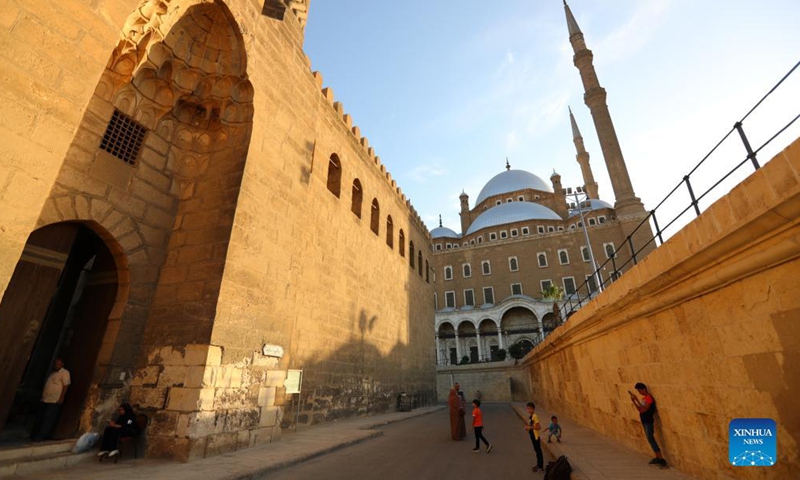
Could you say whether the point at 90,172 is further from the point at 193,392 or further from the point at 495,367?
the point at 495,367

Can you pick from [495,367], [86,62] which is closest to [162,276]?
[86,62]

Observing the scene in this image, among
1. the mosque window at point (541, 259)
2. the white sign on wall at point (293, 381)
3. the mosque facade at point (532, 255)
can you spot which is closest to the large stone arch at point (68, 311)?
the white sign on wall at point (293, 381)

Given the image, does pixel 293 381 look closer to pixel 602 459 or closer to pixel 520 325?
pixel 602 459

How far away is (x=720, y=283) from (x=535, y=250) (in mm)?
40954

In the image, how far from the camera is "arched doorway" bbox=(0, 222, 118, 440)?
496 cm

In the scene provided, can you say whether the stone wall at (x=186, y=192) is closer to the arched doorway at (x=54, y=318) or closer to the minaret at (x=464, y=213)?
the arched doorway at (x=54, y=318)

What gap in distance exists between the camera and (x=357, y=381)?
11312mm

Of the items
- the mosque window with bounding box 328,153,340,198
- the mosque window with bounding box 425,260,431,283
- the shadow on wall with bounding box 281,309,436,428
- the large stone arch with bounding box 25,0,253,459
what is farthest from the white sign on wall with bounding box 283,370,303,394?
the mosque window with bounding box 425,260,431,283

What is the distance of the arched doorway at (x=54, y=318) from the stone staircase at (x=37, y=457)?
1.64 ft

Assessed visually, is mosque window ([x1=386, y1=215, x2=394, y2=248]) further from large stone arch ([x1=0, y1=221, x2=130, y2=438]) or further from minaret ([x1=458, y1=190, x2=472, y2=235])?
minaret ([x1=458, y1=190, x2=472, y2=235])

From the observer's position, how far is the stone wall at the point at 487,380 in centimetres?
2738

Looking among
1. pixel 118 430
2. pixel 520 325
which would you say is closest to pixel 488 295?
pixel 520 325

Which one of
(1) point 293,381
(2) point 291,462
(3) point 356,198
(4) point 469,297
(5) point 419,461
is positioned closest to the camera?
(2) point 291,462

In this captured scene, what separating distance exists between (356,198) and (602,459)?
405 inches
